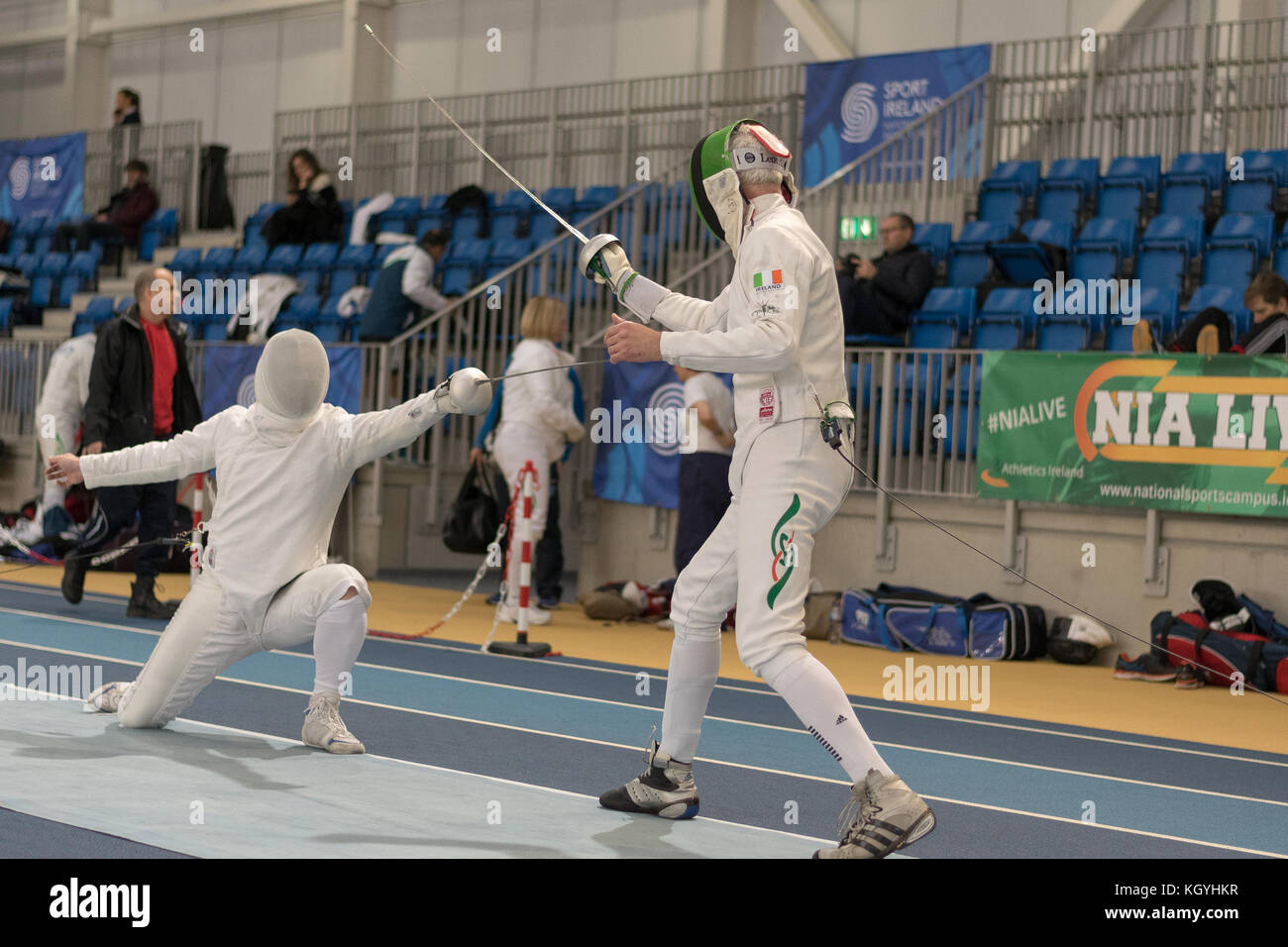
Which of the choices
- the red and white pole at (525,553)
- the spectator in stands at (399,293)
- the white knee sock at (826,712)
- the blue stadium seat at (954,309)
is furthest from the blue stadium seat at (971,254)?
the white knee sock at (826,712)

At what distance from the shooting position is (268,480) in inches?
243

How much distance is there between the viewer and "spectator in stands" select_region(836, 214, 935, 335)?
1168 cm

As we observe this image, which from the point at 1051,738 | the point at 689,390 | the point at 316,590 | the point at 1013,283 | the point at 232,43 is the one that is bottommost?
the point at 1051,738

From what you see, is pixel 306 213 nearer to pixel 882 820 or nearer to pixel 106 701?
pixel 106 701

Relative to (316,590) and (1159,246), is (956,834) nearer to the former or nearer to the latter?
(316,590)

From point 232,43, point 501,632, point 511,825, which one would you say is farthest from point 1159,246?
point 232,43

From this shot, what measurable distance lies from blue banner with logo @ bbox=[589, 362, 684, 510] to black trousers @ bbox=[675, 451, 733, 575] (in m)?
1.03

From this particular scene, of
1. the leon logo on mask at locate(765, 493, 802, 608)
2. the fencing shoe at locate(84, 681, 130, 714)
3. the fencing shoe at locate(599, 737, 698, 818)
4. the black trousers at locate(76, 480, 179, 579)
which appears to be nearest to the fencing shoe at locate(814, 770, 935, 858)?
the leon logo on mask at locate(765, 493, 802, 608)

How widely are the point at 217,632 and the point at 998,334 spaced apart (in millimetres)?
7435

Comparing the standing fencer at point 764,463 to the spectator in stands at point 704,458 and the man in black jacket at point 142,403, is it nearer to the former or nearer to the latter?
the spectator in stands at point 704,458

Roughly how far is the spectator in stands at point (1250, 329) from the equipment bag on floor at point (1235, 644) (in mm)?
1566

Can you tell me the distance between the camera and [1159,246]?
1238 centimetres

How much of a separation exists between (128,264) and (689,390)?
1338 cm

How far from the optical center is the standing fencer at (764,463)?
179 inches
